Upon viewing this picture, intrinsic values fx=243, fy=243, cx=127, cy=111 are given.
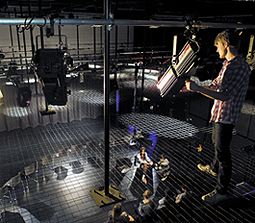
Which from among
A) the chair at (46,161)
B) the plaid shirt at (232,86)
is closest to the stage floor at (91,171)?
the chair at (46,161)

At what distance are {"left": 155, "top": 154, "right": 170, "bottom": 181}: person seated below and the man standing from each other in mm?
773

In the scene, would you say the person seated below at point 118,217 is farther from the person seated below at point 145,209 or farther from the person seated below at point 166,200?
the person seated below at point 166,200

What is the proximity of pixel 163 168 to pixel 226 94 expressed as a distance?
1320mm

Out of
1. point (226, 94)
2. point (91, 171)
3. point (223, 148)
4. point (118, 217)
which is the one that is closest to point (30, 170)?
point (91, 171)

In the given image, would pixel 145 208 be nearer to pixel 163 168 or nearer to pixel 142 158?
pixel 163 168

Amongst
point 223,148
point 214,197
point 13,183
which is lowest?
point 13,183

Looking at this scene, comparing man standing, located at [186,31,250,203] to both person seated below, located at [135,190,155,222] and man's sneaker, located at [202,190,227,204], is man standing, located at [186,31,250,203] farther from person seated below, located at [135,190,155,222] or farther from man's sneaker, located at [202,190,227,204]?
person seated below, located at [135,190,155,222]

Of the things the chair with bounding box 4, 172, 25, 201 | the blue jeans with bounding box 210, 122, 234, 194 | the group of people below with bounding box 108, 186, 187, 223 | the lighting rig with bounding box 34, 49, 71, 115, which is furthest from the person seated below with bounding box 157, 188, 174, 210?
the chair with bounding box 4, 172, 25, 201

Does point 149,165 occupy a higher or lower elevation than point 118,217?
lower

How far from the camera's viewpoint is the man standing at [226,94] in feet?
5.10

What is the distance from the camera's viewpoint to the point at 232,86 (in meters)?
1.57

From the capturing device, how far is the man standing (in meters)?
1.55

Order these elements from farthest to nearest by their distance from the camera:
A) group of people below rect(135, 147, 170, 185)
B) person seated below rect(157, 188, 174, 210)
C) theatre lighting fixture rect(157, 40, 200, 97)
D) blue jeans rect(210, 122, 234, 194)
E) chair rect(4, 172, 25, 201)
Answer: group of people below rect(135, 147, 170, 185)
chair rect(4, 172, 25, 201)
person seated below rect(157, 188, 174, 210)
blue jeans rect(210, 122, 234, 194)
theatre lighting fixture rect(157, 40, 200, 97)

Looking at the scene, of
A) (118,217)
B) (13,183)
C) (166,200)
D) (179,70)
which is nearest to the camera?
(179,70)
